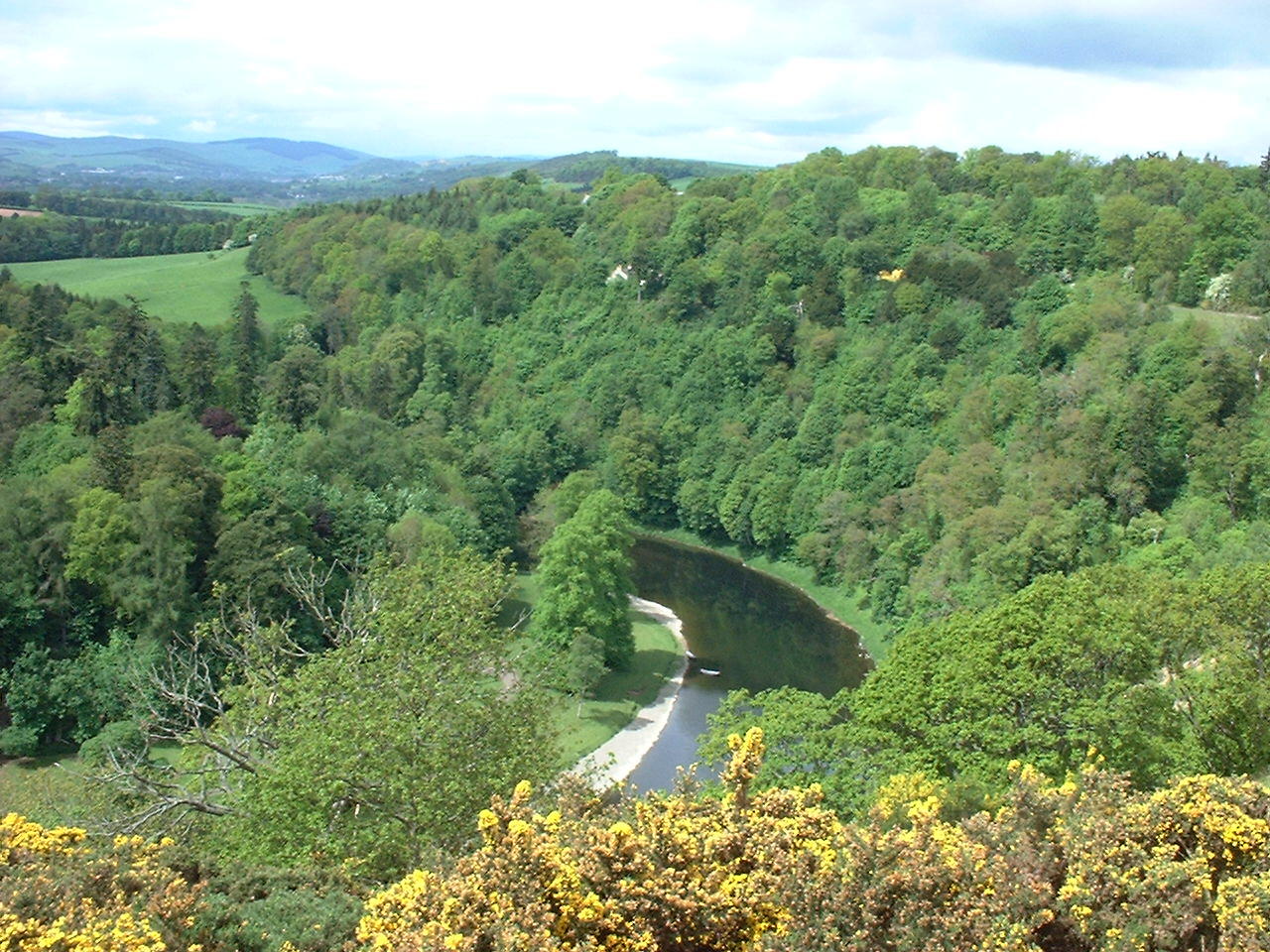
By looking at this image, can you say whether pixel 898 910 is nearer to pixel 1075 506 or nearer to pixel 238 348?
pixel 1075 506

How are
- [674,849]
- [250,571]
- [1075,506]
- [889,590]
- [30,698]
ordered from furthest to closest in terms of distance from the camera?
[889,590] < [1075,506] < [250,571] < [30,698] < [674,849]

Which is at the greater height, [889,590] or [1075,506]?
[1075,506]

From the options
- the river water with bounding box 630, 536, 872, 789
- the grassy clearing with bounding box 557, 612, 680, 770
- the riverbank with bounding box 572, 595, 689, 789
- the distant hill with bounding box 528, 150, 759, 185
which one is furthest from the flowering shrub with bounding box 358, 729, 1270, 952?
the distant hill with bounding box 528, 150, 759, 185

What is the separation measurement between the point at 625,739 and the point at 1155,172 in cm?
5307

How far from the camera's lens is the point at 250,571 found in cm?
3625

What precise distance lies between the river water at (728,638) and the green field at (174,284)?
132 ft

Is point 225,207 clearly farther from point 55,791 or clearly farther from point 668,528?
point 55,791

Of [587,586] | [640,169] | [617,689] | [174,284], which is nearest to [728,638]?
[617,689]

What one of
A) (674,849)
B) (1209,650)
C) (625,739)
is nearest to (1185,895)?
(674,849)

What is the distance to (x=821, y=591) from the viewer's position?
5506 cm

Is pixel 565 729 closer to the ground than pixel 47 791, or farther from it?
closer to the ground

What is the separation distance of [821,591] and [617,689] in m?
17.6

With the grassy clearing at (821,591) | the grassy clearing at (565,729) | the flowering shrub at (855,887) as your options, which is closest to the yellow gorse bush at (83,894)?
the flowering shrub at (855,887)

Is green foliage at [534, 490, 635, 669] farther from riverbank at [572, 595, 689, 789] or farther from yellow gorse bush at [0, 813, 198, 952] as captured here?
yellow gorse bush at [0, 813, 198, 952]
